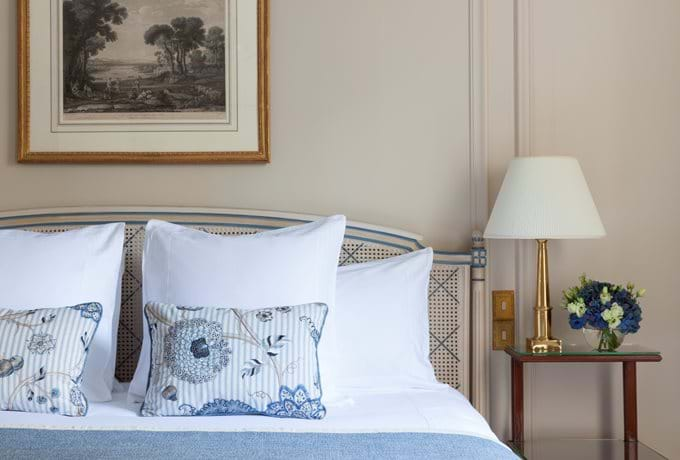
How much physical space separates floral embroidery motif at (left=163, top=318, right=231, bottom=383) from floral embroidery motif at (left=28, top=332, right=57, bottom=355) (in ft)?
1.02

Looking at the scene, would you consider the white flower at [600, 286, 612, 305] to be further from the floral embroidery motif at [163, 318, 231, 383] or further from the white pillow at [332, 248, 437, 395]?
the floral embroidery motif at [163, 318, 231, 383]

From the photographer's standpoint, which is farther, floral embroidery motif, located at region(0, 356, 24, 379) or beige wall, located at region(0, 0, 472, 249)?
beige wall, located at region(0, 0, 472, 249)

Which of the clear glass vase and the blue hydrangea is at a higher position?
the blue hydrangea

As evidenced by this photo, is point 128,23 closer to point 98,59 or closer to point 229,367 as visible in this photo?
point 98,59

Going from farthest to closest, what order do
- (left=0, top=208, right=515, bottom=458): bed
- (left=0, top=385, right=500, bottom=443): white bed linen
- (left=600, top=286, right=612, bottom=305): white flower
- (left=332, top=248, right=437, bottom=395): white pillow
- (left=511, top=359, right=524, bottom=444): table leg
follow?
(left=511, top=359, right=524, bottom=444): table leg → (left=600, top=286, right=612, bottom=305): white flower → (left=332, top=248, right=437, bottom=395): white pillow → (left=0, top=385, right=500, bottom=443): white bed linen → (left=0, top=208, right=515, bottom=458): bed

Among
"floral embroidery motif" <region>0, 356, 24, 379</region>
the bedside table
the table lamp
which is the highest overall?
the table lamp

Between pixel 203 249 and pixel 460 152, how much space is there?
1060 mm

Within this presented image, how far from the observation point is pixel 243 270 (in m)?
2.49

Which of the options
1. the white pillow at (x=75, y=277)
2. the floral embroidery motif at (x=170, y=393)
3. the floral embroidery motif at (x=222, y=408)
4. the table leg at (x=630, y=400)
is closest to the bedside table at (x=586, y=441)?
the table leg at (x=630, y=400)

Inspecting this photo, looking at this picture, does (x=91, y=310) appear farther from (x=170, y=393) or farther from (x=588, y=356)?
(x=588, y=356)

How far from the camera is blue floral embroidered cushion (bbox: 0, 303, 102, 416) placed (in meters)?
2.21

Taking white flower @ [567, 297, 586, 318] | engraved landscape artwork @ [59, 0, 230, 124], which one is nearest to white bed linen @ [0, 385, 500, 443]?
white flower @ [567, 297, 586, 318]

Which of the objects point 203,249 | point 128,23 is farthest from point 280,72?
point 203,249

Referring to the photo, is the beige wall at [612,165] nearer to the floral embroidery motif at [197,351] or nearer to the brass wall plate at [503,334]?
the brass wall plate at [503,334]
